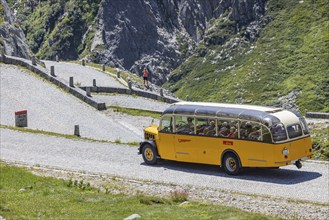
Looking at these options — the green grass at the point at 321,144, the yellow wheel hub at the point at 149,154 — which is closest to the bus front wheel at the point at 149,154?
the yellow wheel hub at the point at 149,154

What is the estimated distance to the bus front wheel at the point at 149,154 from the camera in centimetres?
2995

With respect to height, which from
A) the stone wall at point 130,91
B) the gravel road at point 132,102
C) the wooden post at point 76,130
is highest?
the stone wall at point 130,91

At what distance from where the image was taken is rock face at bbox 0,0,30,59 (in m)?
77.9

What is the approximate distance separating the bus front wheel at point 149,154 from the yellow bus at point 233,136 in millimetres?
46

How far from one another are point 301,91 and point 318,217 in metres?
143

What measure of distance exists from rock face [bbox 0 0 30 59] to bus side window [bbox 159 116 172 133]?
1928 inches

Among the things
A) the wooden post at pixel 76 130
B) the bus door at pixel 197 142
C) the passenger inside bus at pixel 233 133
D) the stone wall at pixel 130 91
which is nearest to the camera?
the passenger inside bus at pixel 233 133

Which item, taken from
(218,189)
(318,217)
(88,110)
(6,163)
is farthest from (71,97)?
(318,217)

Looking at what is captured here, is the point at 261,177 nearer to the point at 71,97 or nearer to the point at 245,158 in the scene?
the point at 245,158

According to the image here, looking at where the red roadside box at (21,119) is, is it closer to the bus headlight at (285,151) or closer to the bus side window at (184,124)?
the bus side window at (184,124)

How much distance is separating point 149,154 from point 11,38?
56.1 meters

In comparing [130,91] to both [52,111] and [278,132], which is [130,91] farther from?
[278,132]

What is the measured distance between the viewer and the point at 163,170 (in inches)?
1134

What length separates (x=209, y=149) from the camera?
28.0 metres
